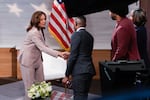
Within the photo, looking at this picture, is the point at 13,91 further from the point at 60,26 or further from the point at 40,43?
the point at 40,43

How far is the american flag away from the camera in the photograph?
18.3 feet

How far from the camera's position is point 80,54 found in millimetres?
3594

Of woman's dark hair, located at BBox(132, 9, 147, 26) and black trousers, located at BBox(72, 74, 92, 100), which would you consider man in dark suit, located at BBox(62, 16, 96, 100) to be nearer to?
black trousers, located at BBox(72, 74, 92, 100)

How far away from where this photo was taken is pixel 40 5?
237 inches

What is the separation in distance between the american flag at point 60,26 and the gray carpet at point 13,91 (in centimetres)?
85

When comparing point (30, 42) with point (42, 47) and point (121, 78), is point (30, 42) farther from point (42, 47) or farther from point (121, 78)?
point (121, 78)

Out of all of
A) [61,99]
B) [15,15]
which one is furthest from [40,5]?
[61,99]

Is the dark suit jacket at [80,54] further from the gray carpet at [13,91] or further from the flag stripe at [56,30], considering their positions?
the flag stripe at [56,30]

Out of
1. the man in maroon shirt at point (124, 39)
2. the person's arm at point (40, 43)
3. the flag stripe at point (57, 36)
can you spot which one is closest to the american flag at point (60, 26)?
the flag stripe at point (57, 36)

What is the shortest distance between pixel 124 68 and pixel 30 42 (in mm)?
2015

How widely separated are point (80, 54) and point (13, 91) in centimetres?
230

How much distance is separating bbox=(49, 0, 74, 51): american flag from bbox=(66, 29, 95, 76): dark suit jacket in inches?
78.5

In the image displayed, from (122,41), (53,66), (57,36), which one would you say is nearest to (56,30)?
(57,36)

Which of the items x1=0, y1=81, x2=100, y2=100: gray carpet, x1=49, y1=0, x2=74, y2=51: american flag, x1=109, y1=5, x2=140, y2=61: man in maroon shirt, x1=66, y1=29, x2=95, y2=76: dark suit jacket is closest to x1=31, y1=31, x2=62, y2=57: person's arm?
x1=66, y1=29, x2=95, y2=76: dark suit jacket
